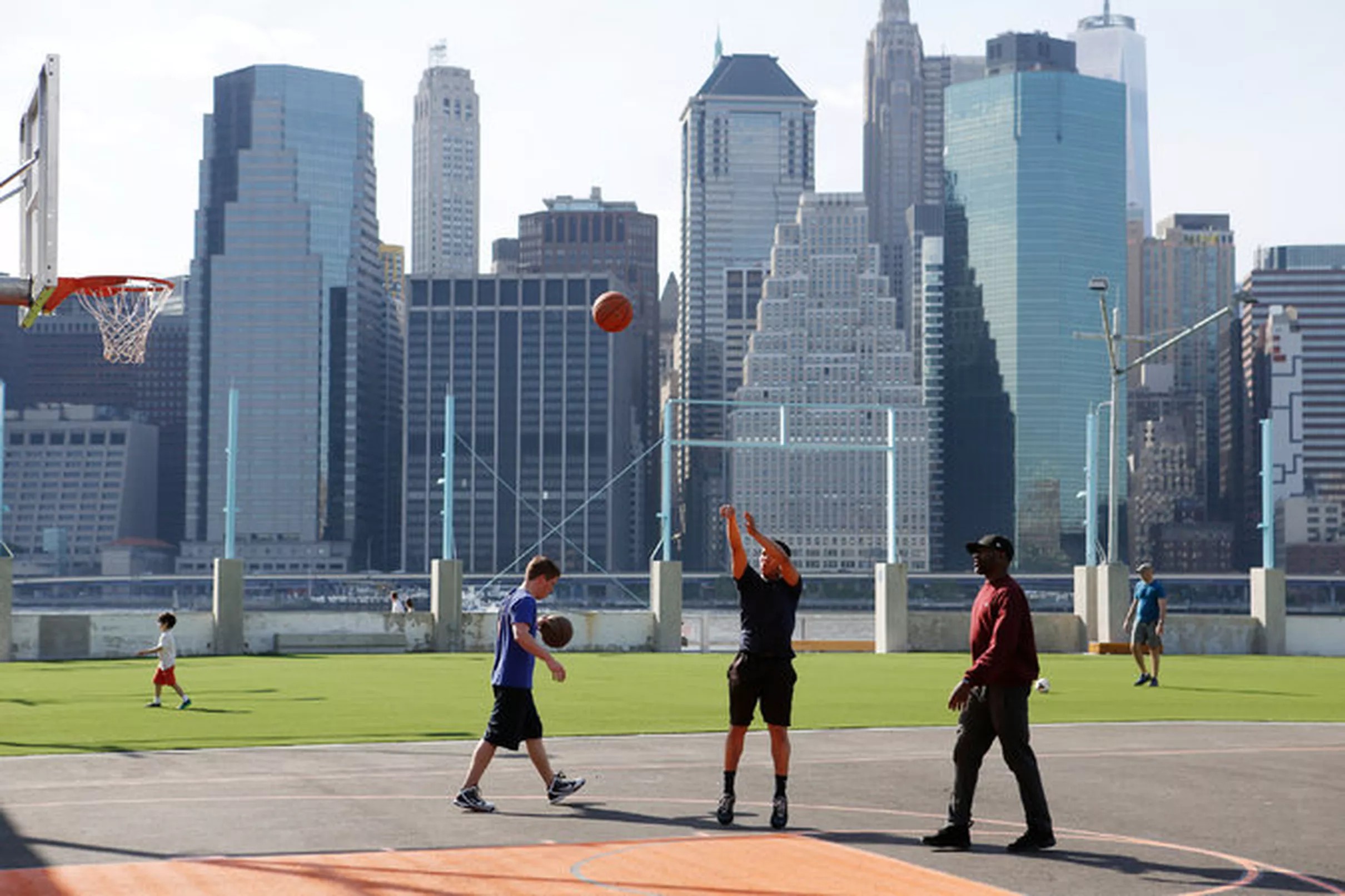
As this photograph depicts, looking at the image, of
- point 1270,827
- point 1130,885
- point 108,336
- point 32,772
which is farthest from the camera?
point 108,336

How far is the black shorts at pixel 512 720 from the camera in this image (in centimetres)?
1267

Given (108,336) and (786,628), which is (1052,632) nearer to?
(108,336)

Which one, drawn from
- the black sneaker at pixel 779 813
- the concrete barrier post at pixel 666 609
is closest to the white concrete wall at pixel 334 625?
the concrete barrier post at pixel 666 609

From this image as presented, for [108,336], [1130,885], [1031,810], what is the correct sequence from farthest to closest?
[108,336], [1031,810], [1130,885]

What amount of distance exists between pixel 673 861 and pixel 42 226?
9109 millimetres

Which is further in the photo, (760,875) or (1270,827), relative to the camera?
(1270,827)

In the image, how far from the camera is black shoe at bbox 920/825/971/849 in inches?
430

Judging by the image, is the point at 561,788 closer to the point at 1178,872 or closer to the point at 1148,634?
the point at 1178,872

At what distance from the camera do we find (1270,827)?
11.9 meters

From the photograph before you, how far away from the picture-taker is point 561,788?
41.7 ft

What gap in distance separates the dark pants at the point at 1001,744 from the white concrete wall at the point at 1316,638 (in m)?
37.9

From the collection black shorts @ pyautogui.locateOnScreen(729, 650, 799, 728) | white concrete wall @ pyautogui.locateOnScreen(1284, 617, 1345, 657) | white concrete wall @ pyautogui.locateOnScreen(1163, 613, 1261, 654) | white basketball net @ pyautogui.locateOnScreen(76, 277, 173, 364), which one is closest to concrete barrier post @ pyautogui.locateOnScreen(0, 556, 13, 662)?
white basketball net @ pyautogui.locateOnScreen(76, 277, 173, 364)

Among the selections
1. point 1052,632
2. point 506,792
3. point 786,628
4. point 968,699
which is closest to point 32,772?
point 506,792

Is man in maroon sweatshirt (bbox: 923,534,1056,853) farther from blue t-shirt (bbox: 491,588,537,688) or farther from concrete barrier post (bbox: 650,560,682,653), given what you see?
concrete barrier post (bbox: 650,560,682,653)
